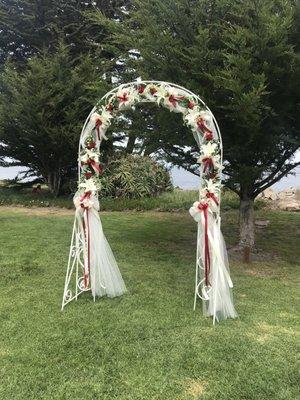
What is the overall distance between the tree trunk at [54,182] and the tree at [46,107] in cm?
40

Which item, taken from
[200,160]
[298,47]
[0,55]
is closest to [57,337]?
[200,160]

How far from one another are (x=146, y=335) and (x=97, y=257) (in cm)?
125

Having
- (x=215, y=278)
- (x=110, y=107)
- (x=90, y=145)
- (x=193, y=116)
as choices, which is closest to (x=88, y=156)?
(x=90, y=145)

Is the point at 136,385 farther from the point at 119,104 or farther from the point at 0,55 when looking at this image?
the point at 0,55

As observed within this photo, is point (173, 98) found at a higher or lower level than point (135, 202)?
Answer: higher

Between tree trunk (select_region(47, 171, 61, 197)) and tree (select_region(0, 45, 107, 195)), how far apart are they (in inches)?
15.9

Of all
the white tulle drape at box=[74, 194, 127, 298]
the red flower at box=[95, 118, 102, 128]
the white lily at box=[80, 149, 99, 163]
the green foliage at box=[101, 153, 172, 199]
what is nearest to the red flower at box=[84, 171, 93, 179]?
the white lily at box=[80, 149, 99, 163]

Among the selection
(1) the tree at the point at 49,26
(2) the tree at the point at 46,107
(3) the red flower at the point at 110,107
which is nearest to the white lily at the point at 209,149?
(3) the red flower at the point at 110,107

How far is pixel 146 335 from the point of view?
389 centimetres

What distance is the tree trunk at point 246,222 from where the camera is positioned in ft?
22.7

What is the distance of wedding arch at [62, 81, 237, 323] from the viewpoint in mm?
4457

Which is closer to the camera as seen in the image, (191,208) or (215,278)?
(215,278)

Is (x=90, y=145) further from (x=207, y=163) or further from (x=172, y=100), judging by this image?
(x=207, y=163)

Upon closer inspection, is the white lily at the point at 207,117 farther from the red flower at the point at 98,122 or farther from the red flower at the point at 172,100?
the red flower at the point at 98,122
